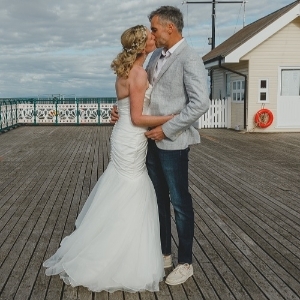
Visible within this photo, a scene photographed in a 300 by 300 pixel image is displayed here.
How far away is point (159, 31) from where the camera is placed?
10.5 feet

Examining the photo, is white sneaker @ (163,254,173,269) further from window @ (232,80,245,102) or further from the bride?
window @ (232,80,245,102)

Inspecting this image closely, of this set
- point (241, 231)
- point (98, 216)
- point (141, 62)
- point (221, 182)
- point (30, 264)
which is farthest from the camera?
point (221, 182)

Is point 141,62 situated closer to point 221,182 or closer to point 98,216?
point 98,216

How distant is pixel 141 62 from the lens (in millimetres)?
3318

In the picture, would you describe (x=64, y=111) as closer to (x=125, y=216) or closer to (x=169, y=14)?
(x=125, y=216)

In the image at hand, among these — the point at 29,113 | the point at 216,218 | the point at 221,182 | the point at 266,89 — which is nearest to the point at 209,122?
the point at 266,89

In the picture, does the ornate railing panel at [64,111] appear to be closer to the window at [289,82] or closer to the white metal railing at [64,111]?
the white metal railing at [64,111]

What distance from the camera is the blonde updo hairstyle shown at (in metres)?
3.17

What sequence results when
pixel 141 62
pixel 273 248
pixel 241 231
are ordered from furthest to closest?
pixel 241 231
pixel 273 248
pixel 141 62

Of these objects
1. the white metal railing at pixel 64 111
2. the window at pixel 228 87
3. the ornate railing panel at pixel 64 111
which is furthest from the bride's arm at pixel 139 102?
the ornate railing panel at pixel 64 111

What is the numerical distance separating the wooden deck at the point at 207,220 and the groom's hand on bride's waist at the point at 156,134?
44.8 inches

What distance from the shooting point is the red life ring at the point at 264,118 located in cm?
1678

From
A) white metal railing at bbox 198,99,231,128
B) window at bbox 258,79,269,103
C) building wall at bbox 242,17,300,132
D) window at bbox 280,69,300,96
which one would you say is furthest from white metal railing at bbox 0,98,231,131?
window at bbox 280,69,300,96

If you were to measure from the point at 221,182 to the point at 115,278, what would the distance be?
4.50 meters
